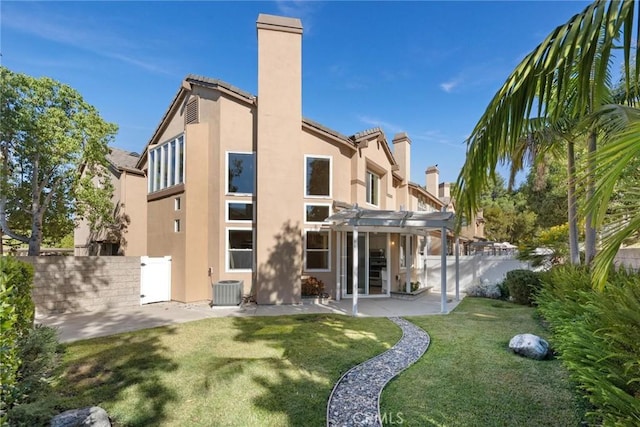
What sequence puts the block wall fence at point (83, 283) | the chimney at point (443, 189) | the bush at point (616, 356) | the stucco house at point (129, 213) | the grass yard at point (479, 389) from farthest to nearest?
the chimney at point (443, 189)
the stucco house at point (129, 213)
the block wall fence at point (83, 283)
the grass yard at point (479, 389)
the bush at point (616, 356)

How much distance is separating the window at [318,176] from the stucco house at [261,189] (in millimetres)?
47

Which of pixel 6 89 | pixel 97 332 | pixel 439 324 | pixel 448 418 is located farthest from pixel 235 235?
pixel 448 418

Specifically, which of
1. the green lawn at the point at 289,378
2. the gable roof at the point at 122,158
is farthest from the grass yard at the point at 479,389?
the gable roof at the point at 122,158

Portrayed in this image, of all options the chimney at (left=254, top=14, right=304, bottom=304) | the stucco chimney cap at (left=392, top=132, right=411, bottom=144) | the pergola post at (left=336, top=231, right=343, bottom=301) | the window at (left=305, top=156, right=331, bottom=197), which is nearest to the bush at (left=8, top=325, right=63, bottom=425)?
the chimney at (left=254, top=14, right=304, bottom=304)

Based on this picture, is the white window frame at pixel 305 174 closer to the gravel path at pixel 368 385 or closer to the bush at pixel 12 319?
the gravel path at pixel 368 385

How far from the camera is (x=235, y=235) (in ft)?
47.5

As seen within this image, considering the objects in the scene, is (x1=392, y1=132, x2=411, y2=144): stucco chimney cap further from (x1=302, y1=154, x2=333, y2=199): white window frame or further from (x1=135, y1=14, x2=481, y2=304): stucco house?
(x1=302, y1=154, x2=333, y2=199): white window frame

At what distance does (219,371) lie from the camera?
6488 millimetres

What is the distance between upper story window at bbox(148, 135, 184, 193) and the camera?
50.3ft

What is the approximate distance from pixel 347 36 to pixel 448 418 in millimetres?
14914

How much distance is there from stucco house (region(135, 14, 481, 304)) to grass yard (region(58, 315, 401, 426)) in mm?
4636

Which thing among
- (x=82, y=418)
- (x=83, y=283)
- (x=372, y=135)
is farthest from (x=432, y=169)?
(x=82, y=418)

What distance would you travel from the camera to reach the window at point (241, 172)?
47.9 ft

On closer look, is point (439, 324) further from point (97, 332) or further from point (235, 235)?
point (97, 332)
